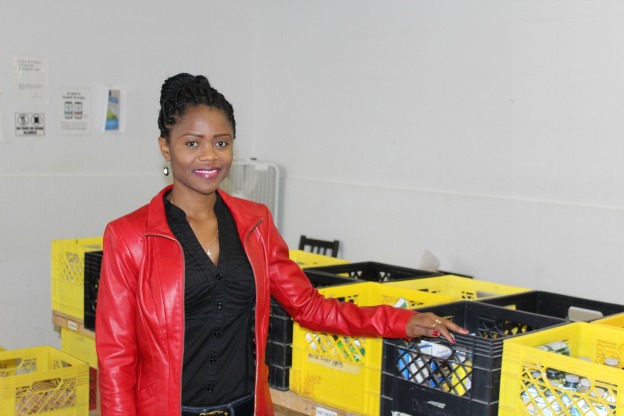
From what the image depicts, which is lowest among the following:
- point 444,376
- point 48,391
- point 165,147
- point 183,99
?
point 48,391

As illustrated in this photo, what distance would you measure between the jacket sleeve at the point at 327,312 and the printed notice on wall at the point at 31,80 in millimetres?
3573

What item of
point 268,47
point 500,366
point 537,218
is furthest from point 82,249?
point 268,47

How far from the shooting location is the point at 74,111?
5.46 m

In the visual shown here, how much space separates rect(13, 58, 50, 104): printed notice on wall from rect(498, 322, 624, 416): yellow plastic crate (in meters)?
3.99

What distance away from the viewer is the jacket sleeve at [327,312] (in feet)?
7.13

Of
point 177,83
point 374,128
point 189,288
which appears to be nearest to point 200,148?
point 177,83

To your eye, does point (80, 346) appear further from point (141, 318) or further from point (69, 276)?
point (141, 318)

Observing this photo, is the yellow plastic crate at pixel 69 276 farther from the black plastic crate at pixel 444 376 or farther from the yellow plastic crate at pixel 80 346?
the black plastic crate at pixel 444 376

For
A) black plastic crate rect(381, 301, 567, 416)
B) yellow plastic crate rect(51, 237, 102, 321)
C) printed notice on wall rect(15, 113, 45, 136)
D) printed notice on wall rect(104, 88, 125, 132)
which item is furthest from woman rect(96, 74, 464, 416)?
printed notice on wall rect(104, 88, 125, 132)

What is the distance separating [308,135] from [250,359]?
161 inches

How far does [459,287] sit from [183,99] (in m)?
1.71

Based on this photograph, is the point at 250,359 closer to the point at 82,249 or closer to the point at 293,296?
the point at 293,296

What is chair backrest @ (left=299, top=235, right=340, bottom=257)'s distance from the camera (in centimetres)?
568

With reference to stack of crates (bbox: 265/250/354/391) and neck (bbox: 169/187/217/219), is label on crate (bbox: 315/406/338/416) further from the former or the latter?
neck (bbox: 169/187/217/219)
